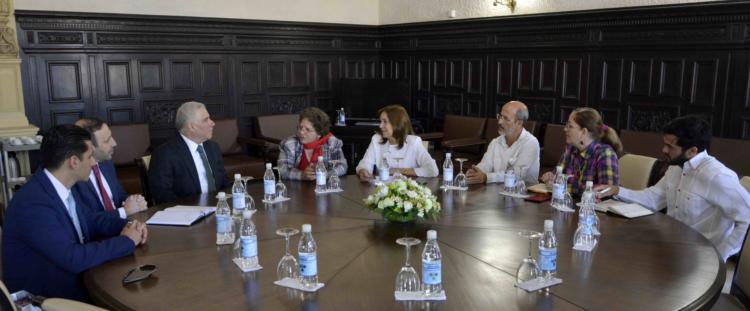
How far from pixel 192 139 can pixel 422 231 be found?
5.65 feet

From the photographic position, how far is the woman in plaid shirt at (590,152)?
359 cm

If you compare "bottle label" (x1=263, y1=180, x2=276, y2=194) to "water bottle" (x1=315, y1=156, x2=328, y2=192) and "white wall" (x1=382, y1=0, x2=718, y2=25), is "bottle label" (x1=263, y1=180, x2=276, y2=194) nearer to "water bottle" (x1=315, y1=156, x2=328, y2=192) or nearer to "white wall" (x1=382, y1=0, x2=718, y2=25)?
"water bottle" (x1=315, y1=156, x2=328, y2=192)

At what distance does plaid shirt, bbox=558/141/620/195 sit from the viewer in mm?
3578

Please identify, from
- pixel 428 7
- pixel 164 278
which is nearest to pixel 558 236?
pixel 164 278

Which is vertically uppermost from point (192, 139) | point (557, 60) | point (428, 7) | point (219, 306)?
point (428, 7)

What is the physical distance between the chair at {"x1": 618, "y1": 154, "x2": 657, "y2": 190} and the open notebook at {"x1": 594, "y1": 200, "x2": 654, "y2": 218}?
70cm

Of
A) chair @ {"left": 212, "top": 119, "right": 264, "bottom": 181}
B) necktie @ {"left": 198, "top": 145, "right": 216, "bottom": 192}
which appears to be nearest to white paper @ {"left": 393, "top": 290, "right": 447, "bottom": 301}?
necktie @ {"left": 198, "top": 145, "right": 216, "bottom": 192}

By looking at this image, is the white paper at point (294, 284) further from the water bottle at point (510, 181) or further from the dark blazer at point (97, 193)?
the water bottle at point (510, 181)

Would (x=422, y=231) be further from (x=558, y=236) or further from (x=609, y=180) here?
(x=609, y=180)

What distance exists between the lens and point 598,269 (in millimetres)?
2326

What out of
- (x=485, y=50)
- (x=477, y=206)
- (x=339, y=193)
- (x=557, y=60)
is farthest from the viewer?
(x=485, y=50)

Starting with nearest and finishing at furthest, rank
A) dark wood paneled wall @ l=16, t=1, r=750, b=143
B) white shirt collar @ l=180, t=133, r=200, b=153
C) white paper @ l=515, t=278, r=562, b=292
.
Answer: white paper @ l=515, t=278, r=562, b=292 < white shirt collar @ l=180, t=133, r=200, b=153 < dark wood paneled wall @ l=16, t=1, r=750, b=143

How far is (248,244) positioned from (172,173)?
1658 mm

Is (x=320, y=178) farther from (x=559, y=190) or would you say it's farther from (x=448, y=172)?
(x=559, y=190)
